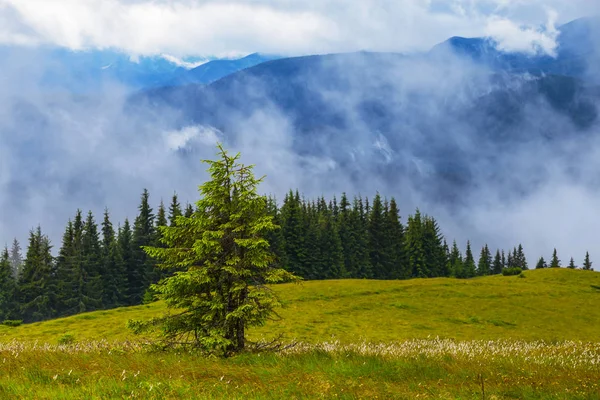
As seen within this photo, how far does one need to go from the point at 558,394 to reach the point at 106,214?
9720 cm

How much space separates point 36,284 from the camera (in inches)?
3034

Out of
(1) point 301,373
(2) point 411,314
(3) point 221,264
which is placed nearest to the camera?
(1) point 301,373

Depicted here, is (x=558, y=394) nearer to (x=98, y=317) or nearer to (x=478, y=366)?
(x=478, y=366)

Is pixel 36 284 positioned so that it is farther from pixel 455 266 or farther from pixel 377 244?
pixel 455 266

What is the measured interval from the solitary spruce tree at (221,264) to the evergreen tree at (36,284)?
71.9 m

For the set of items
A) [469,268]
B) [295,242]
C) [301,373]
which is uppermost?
[295,242]

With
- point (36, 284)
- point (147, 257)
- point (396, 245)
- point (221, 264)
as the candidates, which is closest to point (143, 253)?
point (147, 257)

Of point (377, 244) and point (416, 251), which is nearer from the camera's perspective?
point (377, 244)

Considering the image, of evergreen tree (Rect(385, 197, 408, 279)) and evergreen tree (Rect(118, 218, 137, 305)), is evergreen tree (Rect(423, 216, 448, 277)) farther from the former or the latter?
evergreen tree (Rect(118, 218, 137, 305))

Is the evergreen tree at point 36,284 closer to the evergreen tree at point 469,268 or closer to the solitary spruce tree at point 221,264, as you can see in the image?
the solitary spruce tree at point 221,264

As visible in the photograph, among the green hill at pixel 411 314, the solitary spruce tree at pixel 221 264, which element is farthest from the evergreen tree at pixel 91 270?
the solitary spruce tree at pixel 221 264

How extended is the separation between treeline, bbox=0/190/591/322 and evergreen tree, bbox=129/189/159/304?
19cm

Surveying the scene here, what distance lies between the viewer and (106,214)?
313ft

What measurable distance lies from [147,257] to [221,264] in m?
75.0
